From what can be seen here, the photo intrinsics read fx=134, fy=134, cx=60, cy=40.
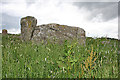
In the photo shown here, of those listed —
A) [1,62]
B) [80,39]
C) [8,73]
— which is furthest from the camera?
[80,39]

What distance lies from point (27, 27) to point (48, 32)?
1.65 meters

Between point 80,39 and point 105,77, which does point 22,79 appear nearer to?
point 105,77

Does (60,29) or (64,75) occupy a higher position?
(60,29)

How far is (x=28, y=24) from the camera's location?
32.2ft

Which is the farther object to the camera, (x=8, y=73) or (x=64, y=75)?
(x=8, y=73)

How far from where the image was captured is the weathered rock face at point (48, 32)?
9.25 m

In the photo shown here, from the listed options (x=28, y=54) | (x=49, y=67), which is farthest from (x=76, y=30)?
(x=49, y=67)

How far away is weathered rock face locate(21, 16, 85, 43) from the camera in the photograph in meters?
9.25

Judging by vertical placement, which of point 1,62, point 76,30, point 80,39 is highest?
point 76,30

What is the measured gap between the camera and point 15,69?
4227 millimetres

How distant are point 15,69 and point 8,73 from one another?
0.76 feet

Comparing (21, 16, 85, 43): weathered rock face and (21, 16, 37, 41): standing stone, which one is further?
(21, 16, 37, 41): standing stone

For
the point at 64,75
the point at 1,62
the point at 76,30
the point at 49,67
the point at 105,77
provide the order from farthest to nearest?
the point at 76,30
the point at 1,62
the point at 49,67
the point at 64,75
the point at 105,77

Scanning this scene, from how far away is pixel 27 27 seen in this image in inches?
385
